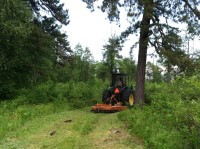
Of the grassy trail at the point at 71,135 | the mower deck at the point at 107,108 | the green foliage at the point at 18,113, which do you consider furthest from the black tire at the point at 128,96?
the grassy trail at the point at 71,135

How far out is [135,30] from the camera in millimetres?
15633

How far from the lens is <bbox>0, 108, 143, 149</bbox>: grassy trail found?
8663 mm

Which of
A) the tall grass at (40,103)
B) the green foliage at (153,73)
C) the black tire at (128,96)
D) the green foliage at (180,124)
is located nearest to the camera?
the green foliage at (180,124)

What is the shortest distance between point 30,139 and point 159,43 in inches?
314

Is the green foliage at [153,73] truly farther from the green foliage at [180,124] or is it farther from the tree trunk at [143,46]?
the green foliage at [180,124]

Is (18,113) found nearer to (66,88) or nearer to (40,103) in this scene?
(40,103)

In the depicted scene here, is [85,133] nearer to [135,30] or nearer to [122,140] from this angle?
[122,140]

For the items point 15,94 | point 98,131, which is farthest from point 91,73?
point 98,131

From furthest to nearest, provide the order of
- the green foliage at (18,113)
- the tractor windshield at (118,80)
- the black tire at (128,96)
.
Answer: the tractor windshield at (118,80) < the black tire at (128,96) < the green foliage at (18,113)

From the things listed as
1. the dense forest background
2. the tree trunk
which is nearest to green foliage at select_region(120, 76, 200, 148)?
the dense forest background

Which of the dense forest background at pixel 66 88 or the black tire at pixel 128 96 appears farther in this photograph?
the black tire at pixel 128 96

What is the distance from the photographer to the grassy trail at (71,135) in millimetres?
8663

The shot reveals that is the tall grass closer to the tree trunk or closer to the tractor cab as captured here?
the tractor cab

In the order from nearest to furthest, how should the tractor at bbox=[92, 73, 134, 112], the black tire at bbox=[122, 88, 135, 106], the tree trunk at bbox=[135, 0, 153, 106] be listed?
A: the tree trunk at bbox=[135, 0, 153, 106], the tractor at bbox=[92, 73, 134, 112], the black tire at bbox=[122, 88, 135, 106]
